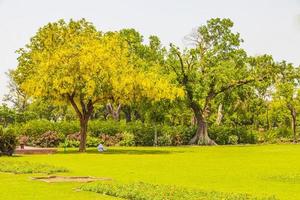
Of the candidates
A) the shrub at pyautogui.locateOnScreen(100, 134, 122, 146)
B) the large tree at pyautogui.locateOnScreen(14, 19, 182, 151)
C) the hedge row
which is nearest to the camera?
the large tree at pyautogui.locateOnScreen(14, 19, 182, 151)

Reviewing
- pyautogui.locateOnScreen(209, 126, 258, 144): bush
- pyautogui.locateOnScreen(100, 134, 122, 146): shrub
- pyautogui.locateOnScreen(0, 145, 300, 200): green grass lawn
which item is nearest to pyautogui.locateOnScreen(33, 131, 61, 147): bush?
pyautogui.locateOnScreen(100, 134, 122, 146): shrub

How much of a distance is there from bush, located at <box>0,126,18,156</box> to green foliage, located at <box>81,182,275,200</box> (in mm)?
20068

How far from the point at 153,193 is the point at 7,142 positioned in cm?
2290

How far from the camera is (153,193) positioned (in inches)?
581

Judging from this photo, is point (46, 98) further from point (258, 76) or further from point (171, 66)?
point (258, 76)

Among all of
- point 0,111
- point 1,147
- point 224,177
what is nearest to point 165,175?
point 224,177

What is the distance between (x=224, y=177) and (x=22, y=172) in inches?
311

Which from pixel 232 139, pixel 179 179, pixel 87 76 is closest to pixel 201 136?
pixel 232 139

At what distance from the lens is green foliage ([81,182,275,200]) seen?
46.3ft

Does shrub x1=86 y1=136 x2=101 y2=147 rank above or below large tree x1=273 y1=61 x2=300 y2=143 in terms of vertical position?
below

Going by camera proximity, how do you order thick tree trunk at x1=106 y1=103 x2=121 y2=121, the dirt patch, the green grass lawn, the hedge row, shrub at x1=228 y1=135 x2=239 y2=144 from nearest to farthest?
the green grass lawn, the dirt patch, the hedge row, shrub at x1=228 y1=135 x2=239 y2=144, thick tree trunk at x1=106 y1=103 x2=121 y2=121

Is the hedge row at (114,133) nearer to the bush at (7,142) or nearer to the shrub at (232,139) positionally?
the shrub at (232,139)

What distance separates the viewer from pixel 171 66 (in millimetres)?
56750

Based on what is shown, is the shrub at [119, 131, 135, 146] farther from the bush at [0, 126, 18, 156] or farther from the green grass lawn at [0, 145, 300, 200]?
the green grass lawn at [0, 145, 300, 200]
